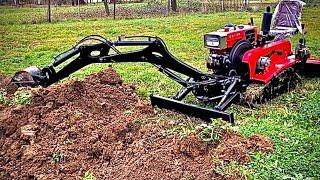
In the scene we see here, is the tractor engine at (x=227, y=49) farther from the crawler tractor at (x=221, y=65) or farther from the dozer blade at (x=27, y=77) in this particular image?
the dozer blade at (x=27, y=77)

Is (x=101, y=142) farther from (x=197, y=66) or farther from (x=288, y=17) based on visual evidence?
(x=197, y=66)

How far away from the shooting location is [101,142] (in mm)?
5867

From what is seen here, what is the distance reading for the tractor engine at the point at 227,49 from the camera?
7121mm

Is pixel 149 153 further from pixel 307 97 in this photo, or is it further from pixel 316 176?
pixel 307 97

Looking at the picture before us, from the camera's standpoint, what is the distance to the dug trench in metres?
5.04

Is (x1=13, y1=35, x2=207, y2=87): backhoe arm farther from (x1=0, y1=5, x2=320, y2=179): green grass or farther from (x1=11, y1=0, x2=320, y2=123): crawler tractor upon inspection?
(x1=0, y1=5, x2=320, y2=179): green grass

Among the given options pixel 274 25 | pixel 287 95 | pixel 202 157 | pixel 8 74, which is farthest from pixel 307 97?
pixel 8 74

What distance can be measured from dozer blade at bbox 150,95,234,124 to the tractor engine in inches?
41.3

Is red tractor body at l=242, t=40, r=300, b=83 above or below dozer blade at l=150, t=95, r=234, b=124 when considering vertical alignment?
above

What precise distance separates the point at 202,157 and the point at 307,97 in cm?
336

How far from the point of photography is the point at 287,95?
805 cm

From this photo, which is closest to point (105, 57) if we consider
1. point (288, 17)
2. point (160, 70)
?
point (160, 70)

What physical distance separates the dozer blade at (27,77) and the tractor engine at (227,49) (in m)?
2.53

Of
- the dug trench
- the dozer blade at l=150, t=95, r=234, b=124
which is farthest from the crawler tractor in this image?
the dug trench
